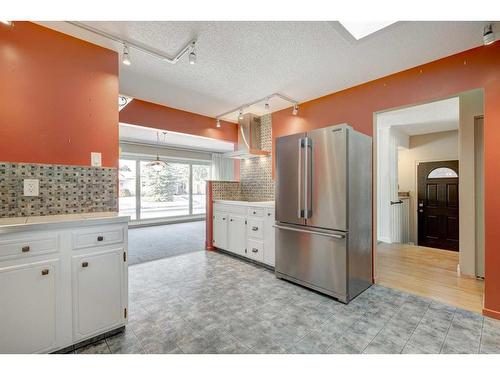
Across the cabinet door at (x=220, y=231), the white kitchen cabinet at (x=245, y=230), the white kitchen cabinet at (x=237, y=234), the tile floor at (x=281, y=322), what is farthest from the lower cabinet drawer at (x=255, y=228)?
the tile floor at (x=281, y=322)

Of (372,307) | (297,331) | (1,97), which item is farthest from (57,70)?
(372,307)

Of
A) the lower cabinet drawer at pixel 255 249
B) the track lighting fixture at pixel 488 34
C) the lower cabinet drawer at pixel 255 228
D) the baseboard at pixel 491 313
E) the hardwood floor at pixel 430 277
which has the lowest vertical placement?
the hardwood floor at pixel 430 277

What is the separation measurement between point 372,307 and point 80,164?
3.17 m

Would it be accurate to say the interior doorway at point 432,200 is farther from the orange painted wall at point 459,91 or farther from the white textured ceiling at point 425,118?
the orange painted wall at point 459,91

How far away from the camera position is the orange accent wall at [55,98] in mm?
1834

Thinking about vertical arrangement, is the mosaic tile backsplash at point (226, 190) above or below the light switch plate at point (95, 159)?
below

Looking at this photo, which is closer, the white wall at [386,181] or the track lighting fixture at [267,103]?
the track lighting fixture at [267,103]

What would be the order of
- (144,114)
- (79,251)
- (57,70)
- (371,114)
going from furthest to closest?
1. (144,114)
2. (371,114)
3. (57,70)
4. (79,251)

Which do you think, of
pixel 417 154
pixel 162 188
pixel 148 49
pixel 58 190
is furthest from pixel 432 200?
pixel 162 188

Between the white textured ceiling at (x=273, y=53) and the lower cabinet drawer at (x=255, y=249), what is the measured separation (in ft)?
7.44

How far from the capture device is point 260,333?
5.96 feet

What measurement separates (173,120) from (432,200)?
5.75 m

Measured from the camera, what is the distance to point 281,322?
77.7 inches
